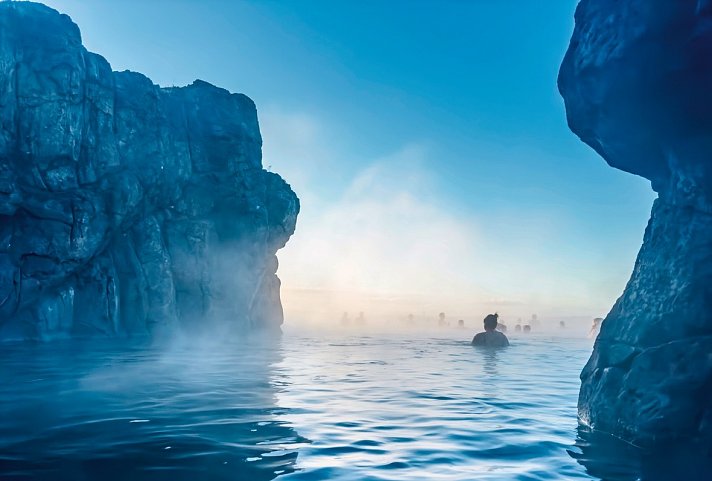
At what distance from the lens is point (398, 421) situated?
1458 centimetres

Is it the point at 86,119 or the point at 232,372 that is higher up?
the point at 86,119

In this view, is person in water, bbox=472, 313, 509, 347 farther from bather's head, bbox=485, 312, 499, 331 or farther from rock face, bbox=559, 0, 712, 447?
rock face, bbox=559, 0, 712, 447

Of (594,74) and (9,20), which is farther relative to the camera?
(9,20)

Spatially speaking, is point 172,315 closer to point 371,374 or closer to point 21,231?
point 21,231

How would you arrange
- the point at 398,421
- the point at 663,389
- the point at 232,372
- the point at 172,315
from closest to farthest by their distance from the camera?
1. the point at 663,389
2. the point at 398,421
3. the point at 232,372
4. the point at 172,315

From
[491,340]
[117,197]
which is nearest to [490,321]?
[491,340]

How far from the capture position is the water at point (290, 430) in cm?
965

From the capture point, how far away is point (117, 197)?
5919 cm

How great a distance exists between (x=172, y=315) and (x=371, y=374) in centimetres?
4797

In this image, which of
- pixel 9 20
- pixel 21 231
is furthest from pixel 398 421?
pixel 9 20

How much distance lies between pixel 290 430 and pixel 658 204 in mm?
14228

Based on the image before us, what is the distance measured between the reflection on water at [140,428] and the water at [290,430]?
0.04 m

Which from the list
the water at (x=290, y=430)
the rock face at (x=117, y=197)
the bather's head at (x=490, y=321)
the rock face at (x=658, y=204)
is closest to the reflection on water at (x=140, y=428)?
the water at (x=290, y=430)

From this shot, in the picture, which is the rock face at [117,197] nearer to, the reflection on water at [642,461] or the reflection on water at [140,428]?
the reflection on water at [140,428]
